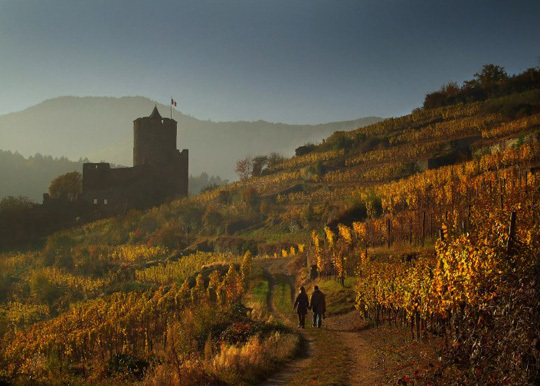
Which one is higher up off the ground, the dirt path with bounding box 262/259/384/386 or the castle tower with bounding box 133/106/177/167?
the castle tower with bounding box 133/106/177/167

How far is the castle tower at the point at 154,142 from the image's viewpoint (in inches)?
2741

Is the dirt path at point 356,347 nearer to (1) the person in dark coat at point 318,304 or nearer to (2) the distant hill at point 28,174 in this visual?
(1) the person in dark coat at point 318,304

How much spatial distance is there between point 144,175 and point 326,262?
45.9 meters

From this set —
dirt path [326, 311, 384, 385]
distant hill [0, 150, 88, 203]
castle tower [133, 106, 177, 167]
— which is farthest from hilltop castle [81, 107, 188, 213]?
distant hill [0, 150, 88, 203]

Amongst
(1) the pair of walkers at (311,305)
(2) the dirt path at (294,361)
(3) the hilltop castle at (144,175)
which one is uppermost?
(3) the hilltop castle at (144,175)

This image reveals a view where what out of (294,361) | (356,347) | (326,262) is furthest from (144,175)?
(294,361)

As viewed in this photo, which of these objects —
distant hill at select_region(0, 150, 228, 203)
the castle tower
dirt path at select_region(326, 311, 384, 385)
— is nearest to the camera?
dirt path at select_region(326, 311, 384, 385)

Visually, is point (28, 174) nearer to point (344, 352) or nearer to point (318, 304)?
point (318, 304)

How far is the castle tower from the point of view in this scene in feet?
228

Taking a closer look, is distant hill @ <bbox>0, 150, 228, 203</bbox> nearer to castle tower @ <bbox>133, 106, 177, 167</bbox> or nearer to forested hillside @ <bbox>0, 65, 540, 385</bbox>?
castle tower @ <bbox>133, 106, 177, 167</bbox>

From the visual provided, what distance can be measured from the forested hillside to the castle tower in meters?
12.4

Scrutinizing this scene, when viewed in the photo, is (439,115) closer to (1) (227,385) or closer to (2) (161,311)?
(2) (161,311)

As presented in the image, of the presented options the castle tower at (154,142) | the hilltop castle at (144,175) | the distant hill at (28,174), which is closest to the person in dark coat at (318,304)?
the hilltop castle at (144,175)

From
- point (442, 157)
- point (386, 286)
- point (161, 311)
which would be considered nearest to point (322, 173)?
point (442, 157)
